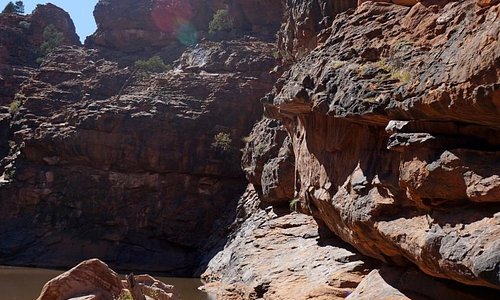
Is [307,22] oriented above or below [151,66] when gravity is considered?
below

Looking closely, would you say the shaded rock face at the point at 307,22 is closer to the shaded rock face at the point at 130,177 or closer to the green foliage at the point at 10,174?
the shaded rock face at the point at 130,177

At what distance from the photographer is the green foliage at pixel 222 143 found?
1460 inches

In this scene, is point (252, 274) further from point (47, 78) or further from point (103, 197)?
point (47, 78)

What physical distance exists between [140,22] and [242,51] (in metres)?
17.2

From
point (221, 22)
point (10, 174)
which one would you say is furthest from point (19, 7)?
point (10, 174)

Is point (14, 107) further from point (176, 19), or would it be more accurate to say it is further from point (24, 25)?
point (24, 25)

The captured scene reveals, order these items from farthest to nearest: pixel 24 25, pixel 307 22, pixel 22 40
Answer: pixel 24 25
pixel 22 40
pixel 307 22

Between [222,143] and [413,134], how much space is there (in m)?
27.0

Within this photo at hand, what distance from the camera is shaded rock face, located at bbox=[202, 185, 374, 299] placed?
15.4 m

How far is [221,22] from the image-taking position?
164ft

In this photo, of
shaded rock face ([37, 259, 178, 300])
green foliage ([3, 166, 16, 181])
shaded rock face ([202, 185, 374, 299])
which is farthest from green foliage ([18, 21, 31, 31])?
shaded rock face ([37, 259, 178, 300])

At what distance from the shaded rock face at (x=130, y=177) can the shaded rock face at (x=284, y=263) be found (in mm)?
7938

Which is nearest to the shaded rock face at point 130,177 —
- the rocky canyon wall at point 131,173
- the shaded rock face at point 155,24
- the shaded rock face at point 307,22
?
the rocky canyon wall at point 131,173

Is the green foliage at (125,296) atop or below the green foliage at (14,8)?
below
